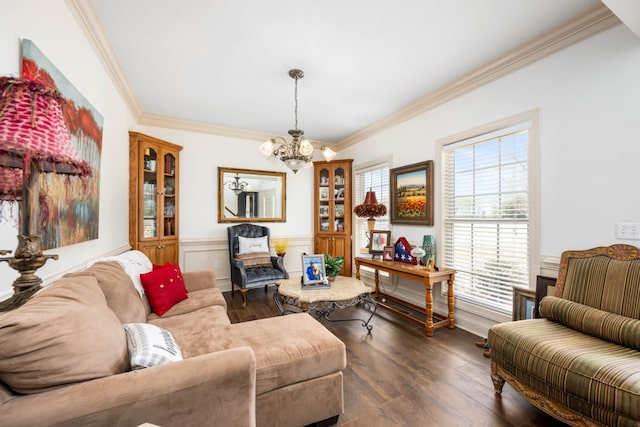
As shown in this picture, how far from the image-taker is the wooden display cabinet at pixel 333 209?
486cm

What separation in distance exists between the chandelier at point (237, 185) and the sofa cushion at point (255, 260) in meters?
1.15

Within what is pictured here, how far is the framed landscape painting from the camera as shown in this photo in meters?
3.37

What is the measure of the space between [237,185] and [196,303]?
2.60m

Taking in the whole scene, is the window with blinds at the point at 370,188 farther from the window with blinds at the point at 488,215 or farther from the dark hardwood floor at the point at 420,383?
the dark hardwood floor at the point at 420,383

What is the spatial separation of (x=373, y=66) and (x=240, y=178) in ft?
9.25

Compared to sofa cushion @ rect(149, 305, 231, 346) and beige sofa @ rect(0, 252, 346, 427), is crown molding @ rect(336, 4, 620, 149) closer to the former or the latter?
beige sofa @ rect(0, 252, 346, 427)

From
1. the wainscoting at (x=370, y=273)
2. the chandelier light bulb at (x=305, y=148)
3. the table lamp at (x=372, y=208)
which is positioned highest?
the chandelier light bulb at (x=305, y=148)

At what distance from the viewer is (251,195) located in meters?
4.67

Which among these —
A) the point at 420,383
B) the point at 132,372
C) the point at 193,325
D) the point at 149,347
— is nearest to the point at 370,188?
the point at 420,383

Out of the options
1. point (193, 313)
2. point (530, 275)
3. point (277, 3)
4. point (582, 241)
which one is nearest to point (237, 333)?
point (193, 313)

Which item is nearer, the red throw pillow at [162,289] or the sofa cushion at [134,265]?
the sofa cushion at [134,265]

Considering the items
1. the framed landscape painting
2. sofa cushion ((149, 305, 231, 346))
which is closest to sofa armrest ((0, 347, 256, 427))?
sofa cushion ((149, 305, 231, 346))

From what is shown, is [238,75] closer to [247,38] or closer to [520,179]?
[247,38]

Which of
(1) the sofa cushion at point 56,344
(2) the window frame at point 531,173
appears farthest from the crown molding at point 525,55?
(1) the sofa cushion at point 56,344
